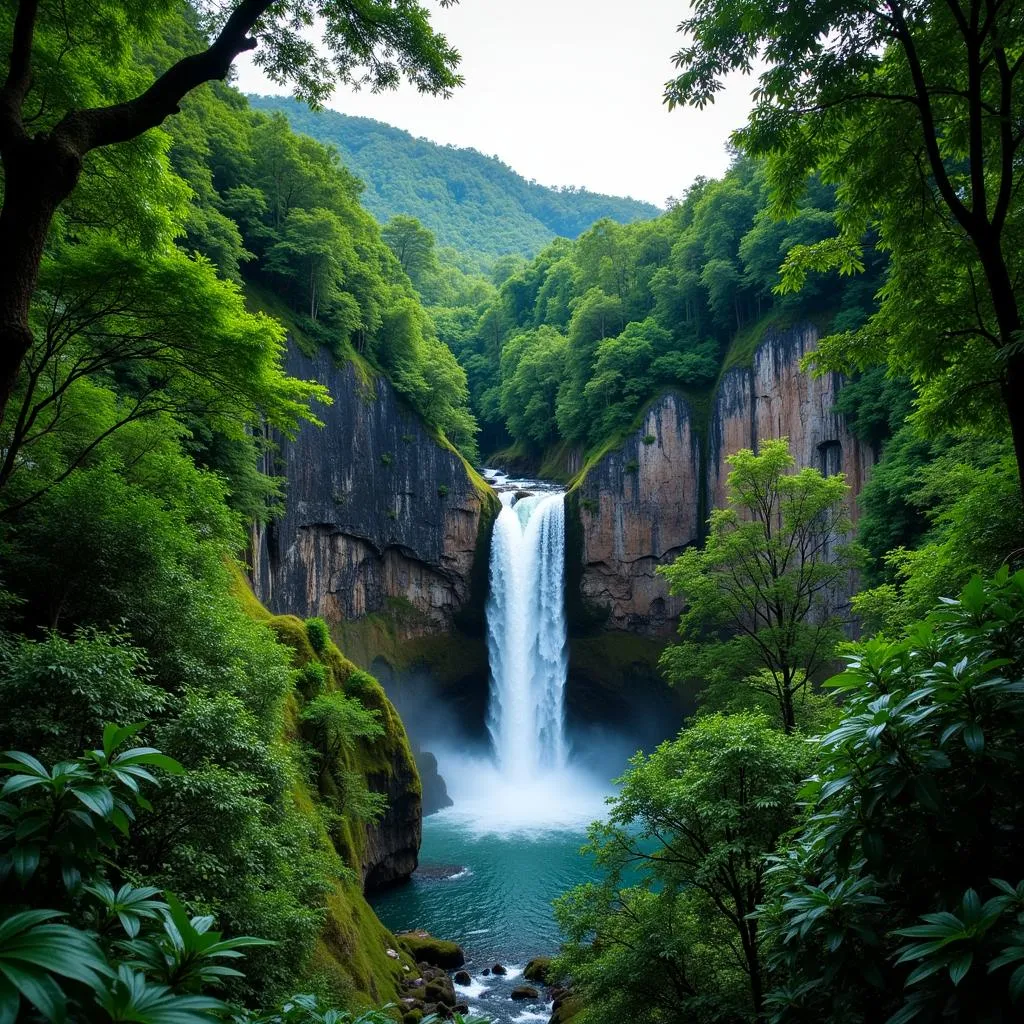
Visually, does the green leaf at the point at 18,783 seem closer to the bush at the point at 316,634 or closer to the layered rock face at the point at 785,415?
the bush at the point at 316,634

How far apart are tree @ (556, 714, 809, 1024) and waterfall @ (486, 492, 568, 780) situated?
76.9ft

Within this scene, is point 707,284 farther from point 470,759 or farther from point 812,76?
point 812,76

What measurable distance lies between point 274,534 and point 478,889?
15342 mm

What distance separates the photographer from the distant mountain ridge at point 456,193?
332 feet

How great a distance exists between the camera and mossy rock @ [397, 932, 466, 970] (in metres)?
14.4

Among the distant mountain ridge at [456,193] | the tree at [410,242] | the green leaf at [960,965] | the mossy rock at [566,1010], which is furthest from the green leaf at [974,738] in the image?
the distant mountain ridge at [456,193]

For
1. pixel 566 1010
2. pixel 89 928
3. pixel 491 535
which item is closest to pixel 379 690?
pixel 566 1010

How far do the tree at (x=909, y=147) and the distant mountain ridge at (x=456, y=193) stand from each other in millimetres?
95449

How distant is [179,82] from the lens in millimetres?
4820

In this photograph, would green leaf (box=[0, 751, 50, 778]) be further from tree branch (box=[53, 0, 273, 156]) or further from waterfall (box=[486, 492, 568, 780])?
waterfall (box=[486, 492, 568, 780])

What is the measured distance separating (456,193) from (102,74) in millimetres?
119311

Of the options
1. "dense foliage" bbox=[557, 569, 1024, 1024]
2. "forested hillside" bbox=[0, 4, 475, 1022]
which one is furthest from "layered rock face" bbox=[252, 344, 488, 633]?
"dense foliage" bbox=[557, 569, 1024, 1024]

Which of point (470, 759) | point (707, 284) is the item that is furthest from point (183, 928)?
point (707, 284)

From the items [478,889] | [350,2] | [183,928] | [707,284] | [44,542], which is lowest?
[478,889]
